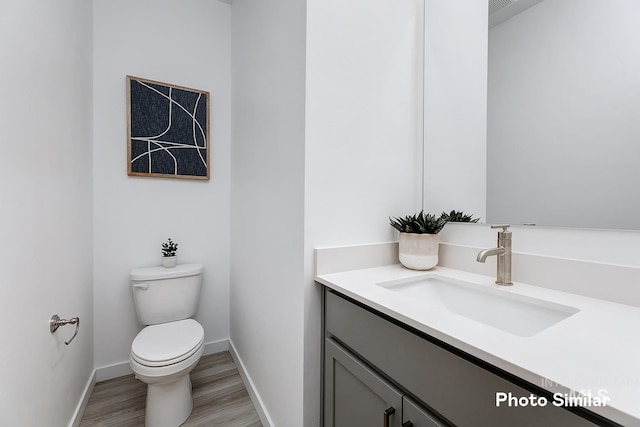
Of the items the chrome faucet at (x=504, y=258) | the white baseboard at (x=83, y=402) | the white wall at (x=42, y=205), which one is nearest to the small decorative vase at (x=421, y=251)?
the chrome faucet at (x=504, y=258)

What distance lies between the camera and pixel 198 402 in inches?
63.6

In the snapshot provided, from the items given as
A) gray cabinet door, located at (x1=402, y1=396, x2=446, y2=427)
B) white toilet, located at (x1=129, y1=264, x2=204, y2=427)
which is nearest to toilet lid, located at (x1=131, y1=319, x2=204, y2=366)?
white toilet, located at (x1=129, y1=264, x2=204, y2=427)

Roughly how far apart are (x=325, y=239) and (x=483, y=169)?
730 millimetres

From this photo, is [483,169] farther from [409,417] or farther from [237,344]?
[237,344]

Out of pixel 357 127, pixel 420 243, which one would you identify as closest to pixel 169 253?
pixel 357 127

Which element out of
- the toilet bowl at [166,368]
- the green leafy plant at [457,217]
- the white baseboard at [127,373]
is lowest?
the white baseboard at [127,373]

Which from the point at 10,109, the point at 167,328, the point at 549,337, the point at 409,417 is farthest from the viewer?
the point at 167,328

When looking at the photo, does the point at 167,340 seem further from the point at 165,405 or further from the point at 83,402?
the point at 83,402

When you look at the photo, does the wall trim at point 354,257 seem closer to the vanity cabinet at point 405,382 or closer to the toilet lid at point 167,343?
the vanity cabinet at point 405,382

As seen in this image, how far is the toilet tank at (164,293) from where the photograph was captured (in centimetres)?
171

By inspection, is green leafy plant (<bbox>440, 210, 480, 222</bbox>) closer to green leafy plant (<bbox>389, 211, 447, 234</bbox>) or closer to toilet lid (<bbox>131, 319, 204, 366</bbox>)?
green leafy plant (<bbox>389, 211, 447, 234</bbox>)

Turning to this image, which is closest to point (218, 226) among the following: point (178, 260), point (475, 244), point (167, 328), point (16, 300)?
point (178, 260)

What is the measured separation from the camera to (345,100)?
113 centimetres

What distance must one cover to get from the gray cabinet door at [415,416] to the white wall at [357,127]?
18.1 inches
